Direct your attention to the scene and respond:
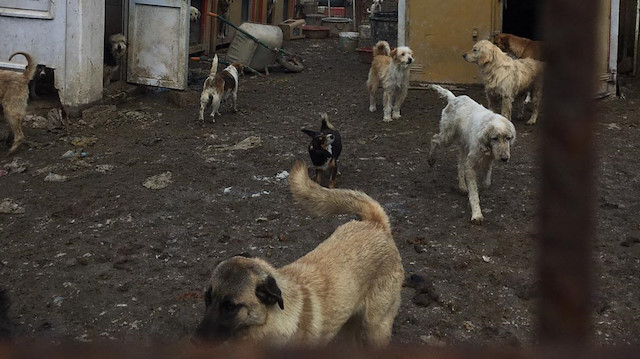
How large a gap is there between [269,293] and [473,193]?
12.8 feet

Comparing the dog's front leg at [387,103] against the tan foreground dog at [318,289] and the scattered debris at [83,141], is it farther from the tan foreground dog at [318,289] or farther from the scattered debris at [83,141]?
the tan foreground dog at [318,289]

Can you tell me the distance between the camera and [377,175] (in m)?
7.78

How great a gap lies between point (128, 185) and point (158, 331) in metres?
3.26

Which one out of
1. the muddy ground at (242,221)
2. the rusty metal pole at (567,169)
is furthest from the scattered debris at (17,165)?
the rusty metal pole at (567,169)

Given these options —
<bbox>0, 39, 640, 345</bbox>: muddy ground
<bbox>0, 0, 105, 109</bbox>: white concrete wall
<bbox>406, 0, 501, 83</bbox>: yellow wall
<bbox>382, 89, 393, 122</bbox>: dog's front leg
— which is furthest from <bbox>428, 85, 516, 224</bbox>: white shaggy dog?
<bbox>0, 0, 105, 109</bbox>: white concrete wall

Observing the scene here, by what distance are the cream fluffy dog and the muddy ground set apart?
1.66ft

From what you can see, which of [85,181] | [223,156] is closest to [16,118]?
[85,181]

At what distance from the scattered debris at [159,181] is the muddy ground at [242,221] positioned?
0.08 metres

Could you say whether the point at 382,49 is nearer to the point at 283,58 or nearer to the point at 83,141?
the point at 283,58

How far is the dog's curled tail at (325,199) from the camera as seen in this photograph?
12.3ft

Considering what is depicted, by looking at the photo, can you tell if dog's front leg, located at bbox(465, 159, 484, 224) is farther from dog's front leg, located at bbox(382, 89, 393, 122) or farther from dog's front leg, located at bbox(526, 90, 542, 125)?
dog's front leg, located at bbox(526, 90, 542, 125)

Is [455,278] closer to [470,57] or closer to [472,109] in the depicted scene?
[472,109]

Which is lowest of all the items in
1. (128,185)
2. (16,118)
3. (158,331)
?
(158,331)

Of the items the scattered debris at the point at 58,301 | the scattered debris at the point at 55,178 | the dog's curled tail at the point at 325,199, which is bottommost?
the scattered debris at the point at 58,301
